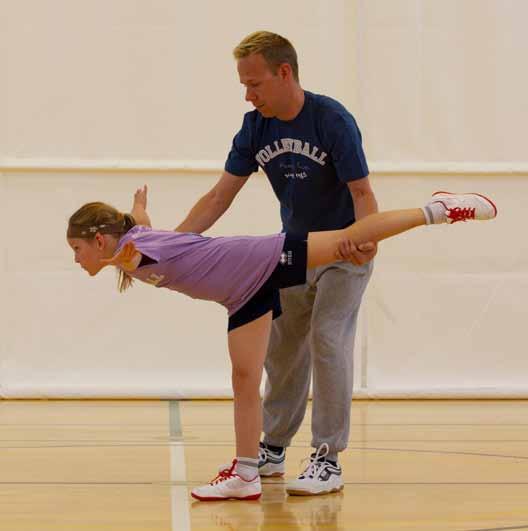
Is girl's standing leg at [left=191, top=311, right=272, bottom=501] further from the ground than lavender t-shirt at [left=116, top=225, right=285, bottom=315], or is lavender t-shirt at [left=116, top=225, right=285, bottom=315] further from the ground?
lavender t-shirt at [left=116, top=225, right=285, bottom=315]

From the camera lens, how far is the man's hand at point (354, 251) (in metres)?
3.16

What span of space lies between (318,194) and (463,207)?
433mm

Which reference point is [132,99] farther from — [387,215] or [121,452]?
[387,215]

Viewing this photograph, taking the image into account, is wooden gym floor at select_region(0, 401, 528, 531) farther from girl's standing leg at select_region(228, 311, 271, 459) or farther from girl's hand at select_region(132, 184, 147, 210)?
girl's hand at select_region(132, 184, 147, 210)

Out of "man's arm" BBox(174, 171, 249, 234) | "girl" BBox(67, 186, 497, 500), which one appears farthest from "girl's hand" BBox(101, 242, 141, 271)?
"man's arm" BBox(174, 171, 249, 234)

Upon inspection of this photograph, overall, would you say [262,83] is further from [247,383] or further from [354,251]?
[247,383]

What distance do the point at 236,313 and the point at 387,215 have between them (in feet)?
1.69

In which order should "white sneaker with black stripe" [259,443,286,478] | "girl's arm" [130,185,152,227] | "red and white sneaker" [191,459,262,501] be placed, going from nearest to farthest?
"red and white sneaker" [191,459,262,501] → "girl's arm" [130,185,152,227] → "white sneaker with black stripe" [259,443,286,478]

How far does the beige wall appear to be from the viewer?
5719mm

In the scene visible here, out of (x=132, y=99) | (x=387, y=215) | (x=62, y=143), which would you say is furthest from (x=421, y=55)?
(x=387, y=215)

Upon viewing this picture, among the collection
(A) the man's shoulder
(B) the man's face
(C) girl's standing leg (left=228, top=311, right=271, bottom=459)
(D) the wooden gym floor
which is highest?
(B) the man's face

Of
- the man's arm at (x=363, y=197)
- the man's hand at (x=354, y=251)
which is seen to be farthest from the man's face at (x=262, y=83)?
the man's hand at (x=354, y=251)

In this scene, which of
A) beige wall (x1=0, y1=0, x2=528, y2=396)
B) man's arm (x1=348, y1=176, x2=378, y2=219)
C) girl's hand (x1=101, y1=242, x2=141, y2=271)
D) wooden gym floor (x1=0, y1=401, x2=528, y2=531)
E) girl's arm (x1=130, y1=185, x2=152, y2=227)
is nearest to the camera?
wooden gym floor (x1=0, y1=401, x2=528, y2=531)

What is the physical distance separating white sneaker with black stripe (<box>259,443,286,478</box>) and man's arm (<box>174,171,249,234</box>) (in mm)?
730
